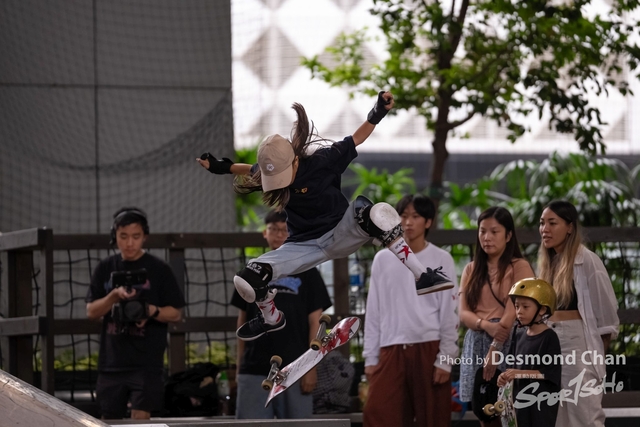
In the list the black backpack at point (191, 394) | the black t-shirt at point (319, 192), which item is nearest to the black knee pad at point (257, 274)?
the black t-shirt at point (319, 192)

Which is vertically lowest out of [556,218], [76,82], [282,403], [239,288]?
[282,403]

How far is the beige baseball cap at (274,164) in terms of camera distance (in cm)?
416

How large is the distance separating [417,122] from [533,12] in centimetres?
1361

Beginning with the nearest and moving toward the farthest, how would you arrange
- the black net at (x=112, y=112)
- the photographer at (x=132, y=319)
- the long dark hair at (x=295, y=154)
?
the long dark hair at (x=295, y=154), the photographer at (x=132, y=319), the black net at (x=112, y=112)

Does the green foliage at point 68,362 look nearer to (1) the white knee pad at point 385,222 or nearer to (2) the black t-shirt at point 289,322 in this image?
(2) the black t-shirt at point 289,322

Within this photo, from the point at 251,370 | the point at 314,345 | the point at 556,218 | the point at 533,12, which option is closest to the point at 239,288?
the point at 314,345

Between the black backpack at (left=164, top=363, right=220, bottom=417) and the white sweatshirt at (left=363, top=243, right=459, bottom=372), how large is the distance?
1.22m

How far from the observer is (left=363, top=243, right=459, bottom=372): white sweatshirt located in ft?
18.4

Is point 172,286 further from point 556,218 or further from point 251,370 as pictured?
point 556,218

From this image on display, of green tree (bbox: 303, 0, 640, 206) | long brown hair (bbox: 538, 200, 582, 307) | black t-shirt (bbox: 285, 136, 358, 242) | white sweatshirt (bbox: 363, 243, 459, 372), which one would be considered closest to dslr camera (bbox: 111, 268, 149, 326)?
white sweatshirt (bbox: 363, 243, 459, 372)

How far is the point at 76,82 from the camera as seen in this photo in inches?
355

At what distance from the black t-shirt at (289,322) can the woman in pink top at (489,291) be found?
3.24ft

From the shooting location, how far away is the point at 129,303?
5652 mm

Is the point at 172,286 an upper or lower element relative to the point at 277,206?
Answer: lower
